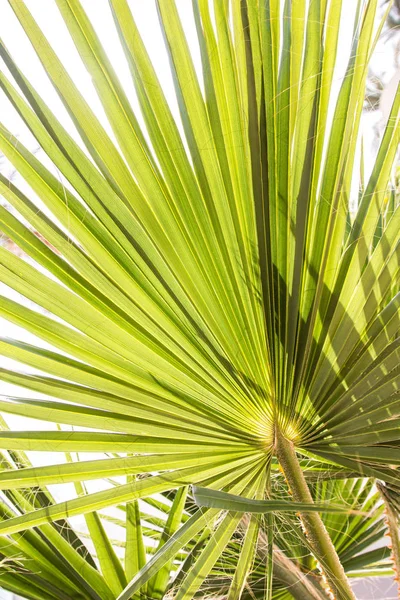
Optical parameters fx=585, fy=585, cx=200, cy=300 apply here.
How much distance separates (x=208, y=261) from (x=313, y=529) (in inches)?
15.4

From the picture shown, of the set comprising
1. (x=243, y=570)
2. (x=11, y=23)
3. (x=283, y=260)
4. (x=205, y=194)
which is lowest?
(x=243, y=570)

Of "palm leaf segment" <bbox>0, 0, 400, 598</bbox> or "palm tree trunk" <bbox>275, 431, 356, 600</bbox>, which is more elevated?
"palm leaf segment" <bbox>0, 0, 400, 598</bbox>

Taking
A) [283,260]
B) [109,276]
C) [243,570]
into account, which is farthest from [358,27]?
[243,570]

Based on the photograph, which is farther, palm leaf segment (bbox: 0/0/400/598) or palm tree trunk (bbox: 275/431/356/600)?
palm tree trunk (bbox: 275/431/356/600)

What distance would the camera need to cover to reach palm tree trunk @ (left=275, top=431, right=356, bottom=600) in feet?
2.56

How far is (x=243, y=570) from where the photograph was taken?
73 centimetres

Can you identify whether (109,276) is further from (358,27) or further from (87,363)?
(358,27)

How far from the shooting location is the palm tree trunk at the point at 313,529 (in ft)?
2.56

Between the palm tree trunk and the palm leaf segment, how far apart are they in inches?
1.7

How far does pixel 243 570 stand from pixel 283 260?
393mm

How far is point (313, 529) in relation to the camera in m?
0.80

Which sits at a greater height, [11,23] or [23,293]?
[11,23]

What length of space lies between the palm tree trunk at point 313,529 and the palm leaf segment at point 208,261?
42mm

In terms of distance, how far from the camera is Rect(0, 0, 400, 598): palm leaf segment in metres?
0.66
